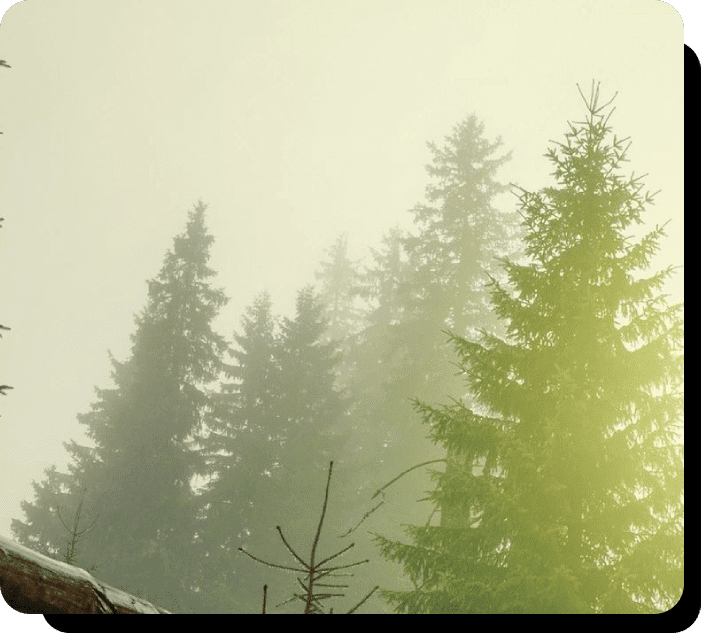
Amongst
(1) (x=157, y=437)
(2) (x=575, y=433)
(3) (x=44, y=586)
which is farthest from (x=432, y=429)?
(1) (x=157, y=437)

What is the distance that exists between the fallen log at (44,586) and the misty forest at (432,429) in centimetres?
140

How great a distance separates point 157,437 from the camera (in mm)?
14867

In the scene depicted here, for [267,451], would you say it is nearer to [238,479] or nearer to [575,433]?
[238,479]

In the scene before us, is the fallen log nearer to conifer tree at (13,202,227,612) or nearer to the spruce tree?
the spruce tree

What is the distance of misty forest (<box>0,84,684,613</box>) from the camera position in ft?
14.5

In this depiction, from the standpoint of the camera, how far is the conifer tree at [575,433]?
4242 millimetres

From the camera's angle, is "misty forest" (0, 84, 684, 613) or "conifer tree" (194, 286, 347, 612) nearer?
"misty forest" (0, 84, 684, 613)

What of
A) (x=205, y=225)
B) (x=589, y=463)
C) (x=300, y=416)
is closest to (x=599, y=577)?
(x=589, y=463)

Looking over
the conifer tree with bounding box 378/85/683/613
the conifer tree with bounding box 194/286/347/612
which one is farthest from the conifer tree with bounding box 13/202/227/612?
the conifer tree with bounding box 378/85/683/613

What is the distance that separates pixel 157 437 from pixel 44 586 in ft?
41.1

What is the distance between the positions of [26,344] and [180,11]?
217 inches

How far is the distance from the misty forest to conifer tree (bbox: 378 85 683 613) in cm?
2

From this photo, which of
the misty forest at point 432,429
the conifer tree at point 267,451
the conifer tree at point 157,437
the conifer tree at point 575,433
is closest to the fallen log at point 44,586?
the misty forest at point 432,429

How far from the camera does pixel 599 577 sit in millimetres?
4184
